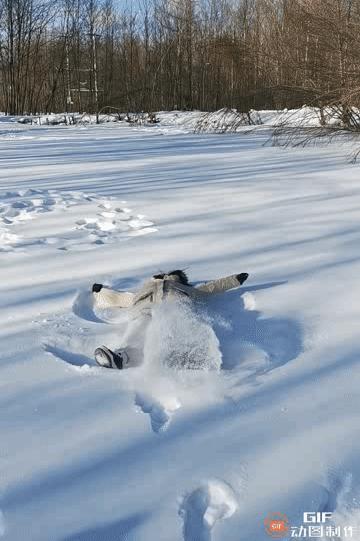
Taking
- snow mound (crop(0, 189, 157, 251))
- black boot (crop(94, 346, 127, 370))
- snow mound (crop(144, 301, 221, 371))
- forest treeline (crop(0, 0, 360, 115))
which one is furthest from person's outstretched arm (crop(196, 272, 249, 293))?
forest treeline (crop(0, 0, 360, 115))

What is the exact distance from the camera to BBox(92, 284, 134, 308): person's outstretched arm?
1786 millimetres

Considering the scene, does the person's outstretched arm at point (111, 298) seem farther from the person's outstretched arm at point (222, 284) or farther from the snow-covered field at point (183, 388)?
the person's outstretched arm at point (222, 284)

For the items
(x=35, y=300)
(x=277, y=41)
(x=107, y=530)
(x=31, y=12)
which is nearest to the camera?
(x=107, y=530)

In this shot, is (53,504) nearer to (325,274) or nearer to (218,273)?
(218,273)

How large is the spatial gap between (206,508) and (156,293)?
0.88 m

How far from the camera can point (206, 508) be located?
0.92 metres

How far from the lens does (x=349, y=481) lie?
3.15 ft

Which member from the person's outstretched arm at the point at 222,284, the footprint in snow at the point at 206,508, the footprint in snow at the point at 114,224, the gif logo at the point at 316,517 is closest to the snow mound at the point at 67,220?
the footprint in snow at the point at 114,224

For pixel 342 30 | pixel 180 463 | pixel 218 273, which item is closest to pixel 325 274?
pixel 218 273

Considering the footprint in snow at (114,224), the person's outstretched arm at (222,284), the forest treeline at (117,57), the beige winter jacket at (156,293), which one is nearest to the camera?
the beige winter jacket at (156,293)

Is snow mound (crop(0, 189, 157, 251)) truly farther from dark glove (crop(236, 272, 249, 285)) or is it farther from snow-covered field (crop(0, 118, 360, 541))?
dark glove (crop(236, 272, 249, 285))

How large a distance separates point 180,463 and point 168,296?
0.73 m

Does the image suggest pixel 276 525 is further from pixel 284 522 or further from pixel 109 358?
pixel 109 358

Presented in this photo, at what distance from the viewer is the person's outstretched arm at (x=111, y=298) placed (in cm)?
179
